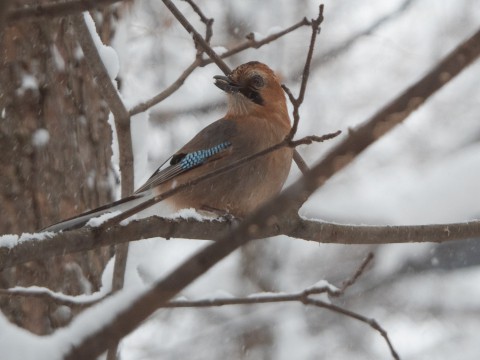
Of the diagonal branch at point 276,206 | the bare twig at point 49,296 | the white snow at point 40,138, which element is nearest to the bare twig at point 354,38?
the white snow at point 40,138

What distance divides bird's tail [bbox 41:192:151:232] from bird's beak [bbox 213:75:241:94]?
0.83 m

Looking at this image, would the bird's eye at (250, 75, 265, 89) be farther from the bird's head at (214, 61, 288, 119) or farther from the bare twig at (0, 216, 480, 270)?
the bare twig at (0, 216, 480, 270)

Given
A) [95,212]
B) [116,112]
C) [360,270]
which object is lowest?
[360,270]

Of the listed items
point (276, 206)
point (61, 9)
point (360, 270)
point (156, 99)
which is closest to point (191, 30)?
point (156, 99)

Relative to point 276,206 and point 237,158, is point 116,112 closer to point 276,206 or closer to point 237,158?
point 237,158

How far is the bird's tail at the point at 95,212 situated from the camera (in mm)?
3773

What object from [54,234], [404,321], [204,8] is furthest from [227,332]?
[54,234]

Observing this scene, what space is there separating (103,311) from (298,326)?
8.19 meters

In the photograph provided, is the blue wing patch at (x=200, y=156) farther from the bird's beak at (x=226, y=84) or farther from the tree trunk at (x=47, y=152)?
the tree trunk at (x=47, y=152)

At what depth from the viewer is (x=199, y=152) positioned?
15.9 ft

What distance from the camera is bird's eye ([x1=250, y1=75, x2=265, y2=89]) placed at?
17.0ft

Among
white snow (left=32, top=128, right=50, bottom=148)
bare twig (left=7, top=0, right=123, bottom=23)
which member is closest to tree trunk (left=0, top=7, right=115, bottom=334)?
white snow (left=32, top=128, right=50, bottom=148)

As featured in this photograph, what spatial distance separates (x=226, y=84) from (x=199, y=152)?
18.9 inches

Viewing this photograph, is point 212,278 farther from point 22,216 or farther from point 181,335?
point 22,216
